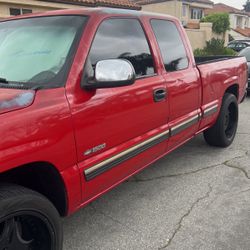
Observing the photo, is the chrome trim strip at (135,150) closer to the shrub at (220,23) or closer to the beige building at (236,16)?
the shrub at (220,23)

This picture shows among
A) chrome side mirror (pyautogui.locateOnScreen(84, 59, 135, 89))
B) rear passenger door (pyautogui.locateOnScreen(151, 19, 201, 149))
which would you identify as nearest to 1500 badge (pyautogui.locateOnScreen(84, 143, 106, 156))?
chrome side mirror (pyautogui.locateOnScreen(84, 59, 135, 89))

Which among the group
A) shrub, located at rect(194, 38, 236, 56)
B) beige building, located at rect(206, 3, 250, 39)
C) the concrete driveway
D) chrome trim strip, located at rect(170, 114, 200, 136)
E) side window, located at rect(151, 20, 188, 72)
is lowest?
beige building, located at rect(206, 3, 250, 39)

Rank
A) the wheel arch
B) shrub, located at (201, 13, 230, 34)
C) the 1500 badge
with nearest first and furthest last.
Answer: the 1500 badge
the wheel arch
shrub, located at (201, 13, 230, 34)

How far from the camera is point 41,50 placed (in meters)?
2.82

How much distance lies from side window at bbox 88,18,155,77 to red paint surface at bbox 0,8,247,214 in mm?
73

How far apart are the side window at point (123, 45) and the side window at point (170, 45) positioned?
299 mm

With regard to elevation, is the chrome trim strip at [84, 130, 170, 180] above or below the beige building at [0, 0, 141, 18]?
below

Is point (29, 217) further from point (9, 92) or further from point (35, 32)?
point (35, 32)

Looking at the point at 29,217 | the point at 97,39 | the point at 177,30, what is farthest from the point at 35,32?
the point at 177,30

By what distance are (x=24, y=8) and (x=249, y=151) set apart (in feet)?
48.9

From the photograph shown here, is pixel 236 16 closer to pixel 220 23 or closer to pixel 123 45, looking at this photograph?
pixel 220 23

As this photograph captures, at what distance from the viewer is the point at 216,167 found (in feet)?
15.2

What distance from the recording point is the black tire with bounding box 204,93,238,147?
505cm

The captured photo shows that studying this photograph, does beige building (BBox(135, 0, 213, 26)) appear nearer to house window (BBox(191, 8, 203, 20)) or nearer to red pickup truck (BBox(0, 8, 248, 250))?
house window (BBox(191, 8, 203, 20))
